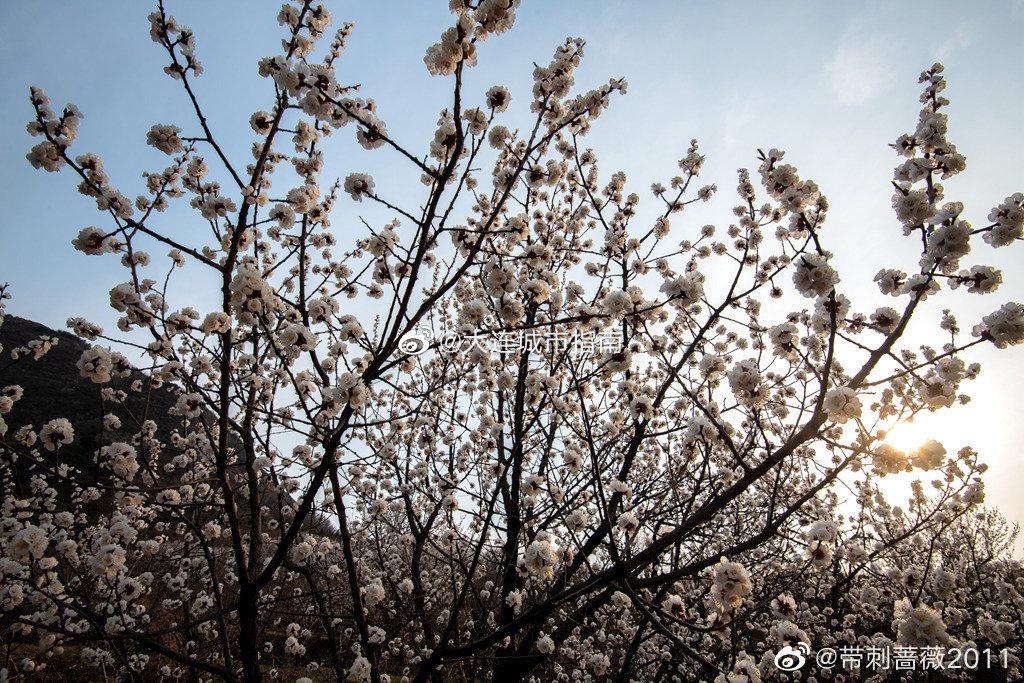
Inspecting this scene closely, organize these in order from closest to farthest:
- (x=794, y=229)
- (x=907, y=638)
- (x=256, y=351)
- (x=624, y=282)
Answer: (x=907, y=638), (x=794, y=229), (x=256, y=351), (x=624, y=282)

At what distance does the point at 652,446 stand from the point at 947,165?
6445mm

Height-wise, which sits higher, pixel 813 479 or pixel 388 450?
pixel 813 479

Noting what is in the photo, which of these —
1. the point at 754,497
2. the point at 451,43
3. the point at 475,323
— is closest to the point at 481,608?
the point at 475,323

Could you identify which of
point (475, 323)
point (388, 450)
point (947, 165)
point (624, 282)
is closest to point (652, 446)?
point (624, 282)

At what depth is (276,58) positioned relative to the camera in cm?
303

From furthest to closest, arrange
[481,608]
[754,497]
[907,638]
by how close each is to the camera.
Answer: [754,497] < [481,608] < [907,638]

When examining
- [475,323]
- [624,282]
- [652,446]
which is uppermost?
[624,282]

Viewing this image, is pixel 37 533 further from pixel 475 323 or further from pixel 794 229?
pixel 794 229

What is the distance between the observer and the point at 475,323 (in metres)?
4.25

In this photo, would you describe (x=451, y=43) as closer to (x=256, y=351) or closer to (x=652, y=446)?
(x=256, y=351)

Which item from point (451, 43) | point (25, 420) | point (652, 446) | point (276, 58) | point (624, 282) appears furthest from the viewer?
point (25, 420)

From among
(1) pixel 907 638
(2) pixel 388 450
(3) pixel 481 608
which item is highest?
(2) pixel 388 450

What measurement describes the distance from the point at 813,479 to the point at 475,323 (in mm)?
8794

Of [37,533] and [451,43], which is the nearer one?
[451,43]
